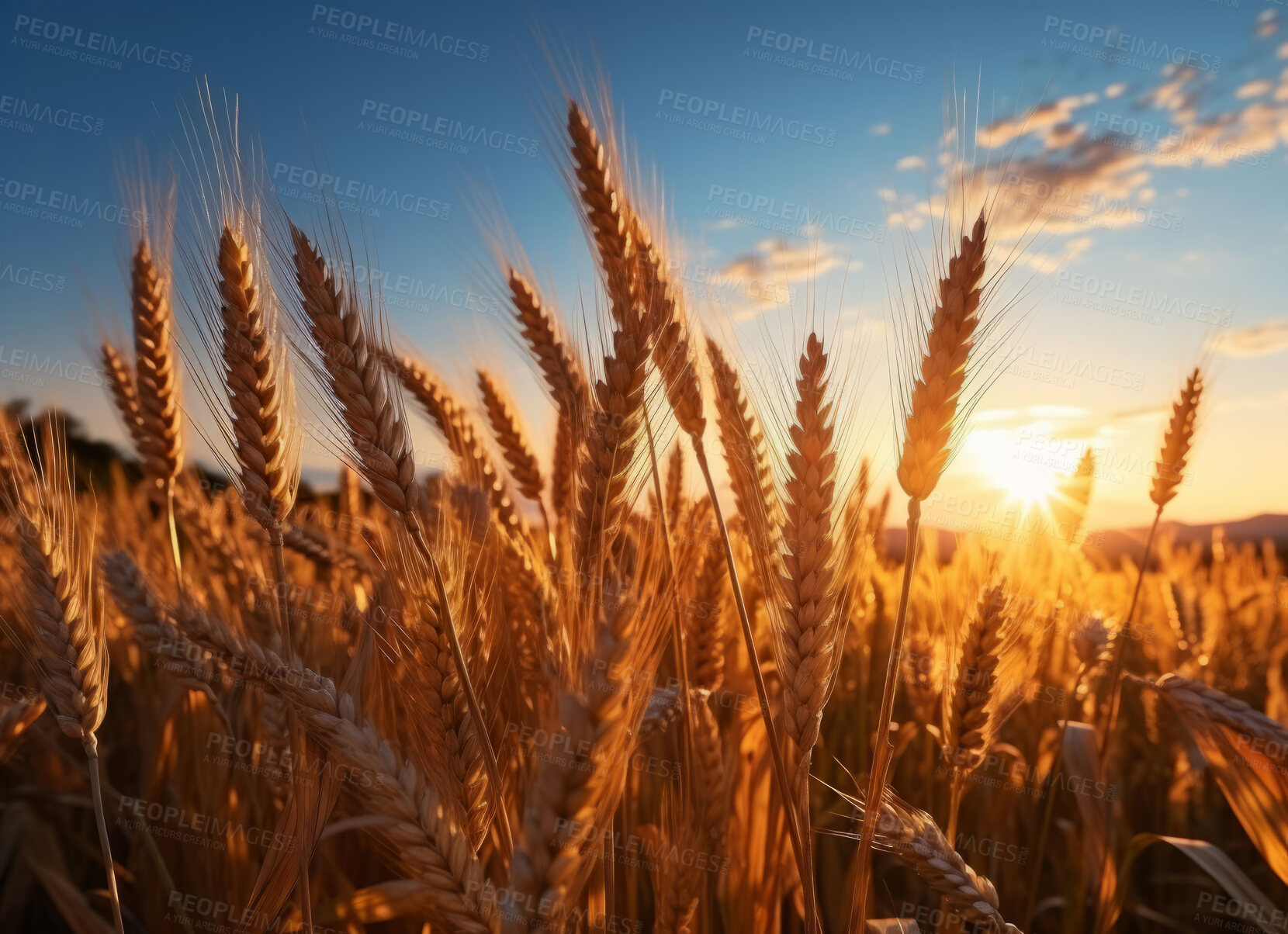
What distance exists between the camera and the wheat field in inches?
50.3

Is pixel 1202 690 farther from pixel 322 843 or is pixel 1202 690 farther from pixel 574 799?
pixel 322 843

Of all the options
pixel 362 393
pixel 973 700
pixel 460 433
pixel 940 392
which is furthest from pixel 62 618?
pixel 973 700

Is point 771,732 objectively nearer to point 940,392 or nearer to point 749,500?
point 749,500

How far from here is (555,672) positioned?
3.77 ft

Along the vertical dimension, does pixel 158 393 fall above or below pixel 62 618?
above

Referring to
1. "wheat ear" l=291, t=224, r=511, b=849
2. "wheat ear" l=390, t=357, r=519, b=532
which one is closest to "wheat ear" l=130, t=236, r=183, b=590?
"wheat ear" l=390, t=357, r=519, b=532

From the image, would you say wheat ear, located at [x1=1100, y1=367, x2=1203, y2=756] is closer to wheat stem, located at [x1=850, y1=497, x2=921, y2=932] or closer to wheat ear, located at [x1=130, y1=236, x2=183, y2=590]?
wheat stem, located at [x1=850, y1=497, x2=921, y2=932]

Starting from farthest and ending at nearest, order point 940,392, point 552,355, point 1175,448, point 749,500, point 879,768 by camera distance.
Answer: point 1175,448, point 552,355, point 749,500, point 940,392, point 879,768

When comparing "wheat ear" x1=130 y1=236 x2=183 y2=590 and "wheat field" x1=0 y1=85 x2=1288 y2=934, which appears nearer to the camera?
"wheat field" x1=0 y1=85 x2=1288 y2=934

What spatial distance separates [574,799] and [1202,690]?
1954 mm

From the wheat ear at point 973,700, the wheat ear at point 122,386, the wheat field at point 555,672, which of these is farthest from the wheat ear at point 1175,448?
the wheat ear at point 122,386

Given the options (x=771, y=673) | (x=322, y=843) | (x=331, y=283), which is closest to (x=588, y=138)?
(x=331, y=283)

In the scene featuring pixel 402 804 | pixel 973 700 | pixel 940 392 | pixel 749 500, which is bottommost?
pixel 402 804

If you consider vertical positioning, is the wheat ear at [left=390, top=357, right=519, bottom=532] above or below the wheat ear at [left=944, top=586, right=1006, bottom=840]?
above
